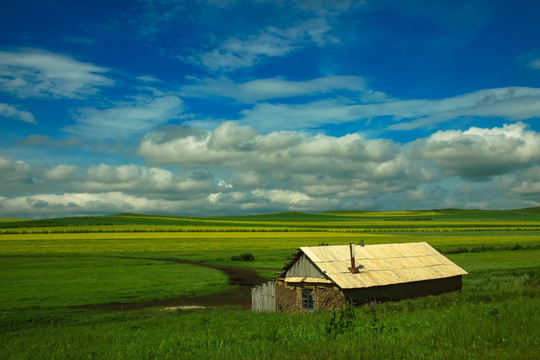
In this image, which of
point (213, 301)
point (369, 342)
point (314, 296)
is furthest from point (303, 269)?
point (369, 342)

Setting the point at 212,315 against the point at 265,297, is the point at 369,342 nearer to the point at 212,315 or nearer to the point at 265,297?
the point at 212,315

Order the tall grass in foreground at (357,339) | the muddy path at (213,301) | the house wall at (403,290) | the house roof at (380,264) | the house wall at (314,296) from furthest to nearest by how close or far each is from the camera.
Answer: the muddy path at (213,301), the house roof at (380,264), the house wall at (403,290), the house wall at (314,296), the tall grass in foreground at (357,339)

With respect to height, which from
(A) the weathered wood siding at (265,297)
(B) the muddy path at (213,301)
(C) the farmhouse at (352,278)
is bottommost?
(B) the muddy path at (213,301)

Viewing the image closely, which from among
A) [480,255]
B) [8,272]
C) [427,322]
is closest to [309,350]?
[427,322]

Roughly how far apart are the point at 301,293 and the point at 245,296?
10.5 meters

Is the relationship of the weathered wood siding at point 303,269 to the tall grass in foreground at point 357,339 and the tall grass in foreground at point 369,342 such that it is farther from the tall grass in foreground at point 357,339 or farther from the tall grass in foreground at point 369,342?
the tall grass in foreground at point 369,342

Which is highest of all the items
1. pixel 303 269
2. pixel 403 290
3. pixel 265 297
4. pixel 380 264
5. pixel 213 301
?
pixel 380 264

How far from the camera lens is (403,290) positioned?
29812 mm

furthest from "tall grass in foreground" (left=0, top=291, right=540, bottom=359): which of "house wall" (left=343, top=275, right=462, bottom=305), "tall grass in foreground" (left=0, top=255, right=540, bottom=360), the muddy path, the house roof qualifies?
the muddy path

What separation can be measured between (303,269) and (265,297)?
4.56 metres

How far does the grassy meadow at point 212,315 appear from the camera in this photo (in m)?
10.3

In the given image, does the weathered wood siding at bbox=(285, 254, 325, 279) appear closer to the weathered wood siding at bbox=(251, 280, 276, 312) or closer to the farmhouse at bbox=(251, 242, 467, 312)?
the farmhouse at bbox=(251, 242, 467, 312)

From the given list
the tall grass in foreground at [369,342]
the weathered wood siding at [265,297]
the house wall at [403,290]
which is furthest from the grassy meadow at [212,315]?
the weathered wood siding at [265,297]

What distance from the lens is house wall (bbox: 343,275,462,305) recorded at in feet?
89.6
